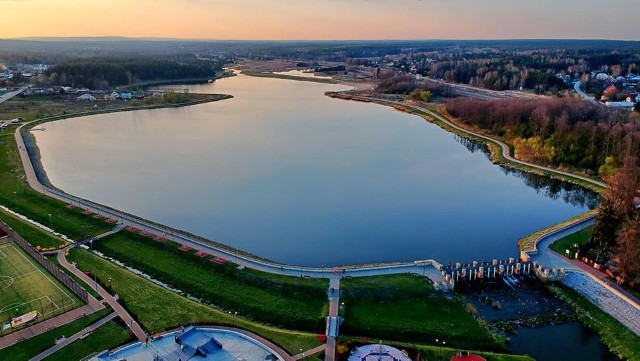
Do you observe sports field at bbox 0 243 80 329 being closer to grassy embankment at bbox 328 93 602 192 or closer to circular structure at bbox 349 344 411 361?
circular structure at bbox 349 344 411 361

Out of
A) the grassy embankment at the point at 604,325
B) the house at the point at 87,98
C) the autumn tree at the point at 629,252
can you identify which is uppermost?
the house at the point at 87,98

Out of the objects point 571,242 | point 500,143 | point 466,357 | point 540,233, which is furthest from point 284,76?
point 466,357

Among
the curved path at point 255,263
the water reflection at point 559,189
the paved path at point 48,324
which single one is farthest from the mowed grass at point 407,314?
the water reflection at point 559,189

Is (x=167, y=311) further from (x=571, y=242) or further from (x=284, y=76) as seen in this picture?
(x=284, y=76)

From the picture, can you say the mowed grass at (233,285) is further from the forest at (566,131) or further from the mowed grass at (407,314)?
the forest at (566,131)

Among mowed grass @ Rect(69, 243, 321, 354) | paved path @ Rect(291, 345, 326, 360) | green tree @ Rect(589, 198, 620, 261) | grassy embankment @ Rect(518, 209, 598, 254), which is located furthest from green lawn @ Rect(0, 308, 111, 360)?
green tree @ Rect(589, 198, 620, 261)
